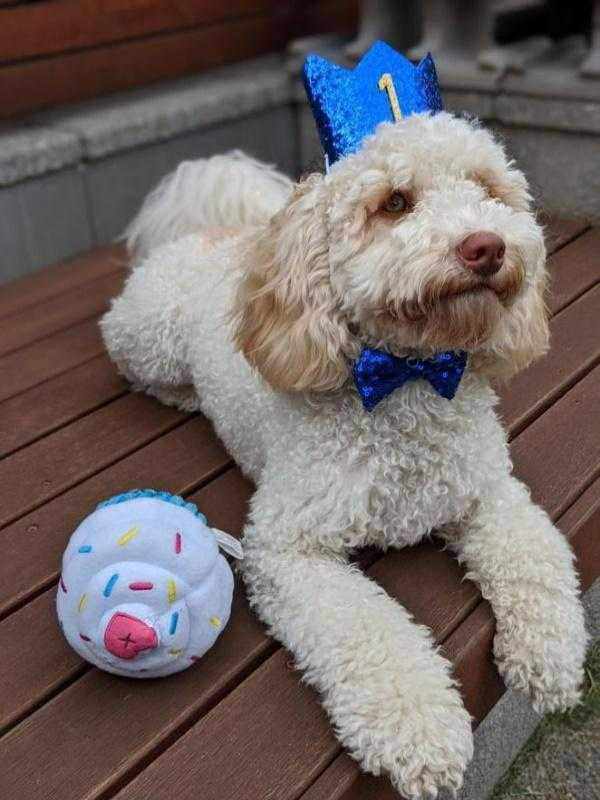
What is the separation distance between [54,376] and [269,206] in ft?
2.50

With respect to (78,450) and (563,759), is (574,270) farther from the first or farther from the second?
(78,450)

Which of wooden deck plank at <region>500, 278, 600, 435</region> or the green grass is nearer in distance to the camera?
the green grass

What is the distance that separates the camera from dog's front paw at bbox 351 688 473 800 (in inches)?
48.6

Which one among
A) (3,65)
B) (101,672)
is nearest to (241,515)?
(101,672)

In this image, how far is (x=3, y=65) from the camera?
10.1 feet

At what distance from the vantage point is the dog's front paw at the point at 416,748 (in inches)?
48.6

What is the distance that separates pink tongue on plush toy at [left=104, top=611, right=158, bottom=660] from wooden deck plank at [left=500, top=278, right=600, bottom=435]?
1.11m

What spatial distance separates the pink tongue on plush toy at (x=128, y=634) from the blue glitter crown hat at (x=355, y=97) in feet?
2.71

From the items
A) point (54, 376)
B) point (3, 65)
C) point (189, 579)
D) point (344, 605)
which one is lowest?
point (54, 376)

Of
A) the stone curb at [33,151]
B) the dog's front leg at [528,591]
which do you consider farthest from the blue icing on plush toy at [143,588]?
the stone curb at [33,151]

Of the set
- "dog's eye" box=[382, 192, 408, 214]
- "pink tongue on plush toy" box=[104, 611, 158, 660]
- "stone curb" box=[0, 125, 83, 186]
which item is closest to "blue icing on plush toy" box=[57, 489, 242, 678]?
"pink tongue on plush toy" box=[104, 611, 158, 660]

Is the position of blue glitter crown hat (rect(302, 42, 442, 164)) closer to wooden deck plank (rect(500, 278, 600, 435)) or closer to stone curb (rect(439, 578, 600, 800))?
wooden deck plank (rect(500, 278, 600, 435))

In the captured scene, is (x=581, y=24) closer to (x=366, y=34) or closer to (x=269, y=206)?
(x=366, y=34)

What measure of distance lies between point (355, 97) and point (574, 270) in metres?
1.60
